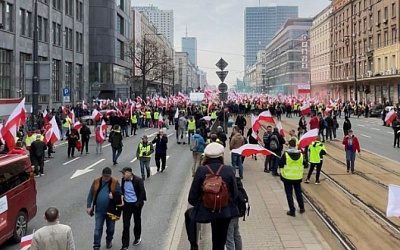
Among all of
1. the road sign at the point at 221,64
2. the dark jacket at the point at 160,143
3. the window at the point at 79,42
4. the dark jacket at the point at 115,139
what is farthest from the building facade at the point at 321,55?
the dark jacket at the point at 160,143

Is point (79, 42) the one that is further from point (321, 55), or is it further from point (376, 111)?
point (321, 55)

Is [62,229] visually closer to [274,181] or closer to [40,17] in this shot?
[274,181]

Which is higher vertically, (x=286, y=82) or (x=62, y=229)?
(x=286, y=82)

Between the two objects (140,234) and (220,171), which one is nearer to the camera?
(220,171)

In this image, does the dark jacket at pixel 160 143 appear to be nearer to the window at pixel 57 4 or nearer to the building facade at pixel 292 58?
the window at pixel 57 4

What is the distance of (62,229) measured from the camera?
618 cm

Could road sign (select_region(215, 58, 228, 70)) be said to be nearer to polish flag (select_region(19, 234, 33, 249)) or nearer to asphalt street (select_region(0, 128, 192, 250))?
asphalt street (select_region(0, 128, 192, 250))

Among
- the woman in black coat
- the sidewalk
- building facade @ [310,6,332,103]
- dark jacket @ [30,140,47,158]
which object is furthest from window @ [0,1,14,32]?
building facade @ [310,6,332,103]

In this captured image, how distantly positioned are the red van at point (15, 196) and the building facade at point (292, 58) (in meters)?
115

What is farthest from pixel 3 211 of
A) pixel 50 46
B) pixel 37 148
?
pixel 50 46

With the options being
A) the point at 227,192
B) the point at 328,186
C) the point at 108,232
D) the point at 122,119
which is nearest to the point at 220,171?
the point at 227,192

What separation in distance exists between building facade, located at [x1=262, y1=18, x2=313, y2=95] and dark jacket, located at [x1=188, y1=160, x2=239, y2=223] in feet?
391

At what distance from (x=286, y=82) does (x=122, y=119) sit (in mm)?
112379

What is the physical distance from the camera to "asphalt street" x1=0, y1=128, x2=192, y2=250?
10.6 m
